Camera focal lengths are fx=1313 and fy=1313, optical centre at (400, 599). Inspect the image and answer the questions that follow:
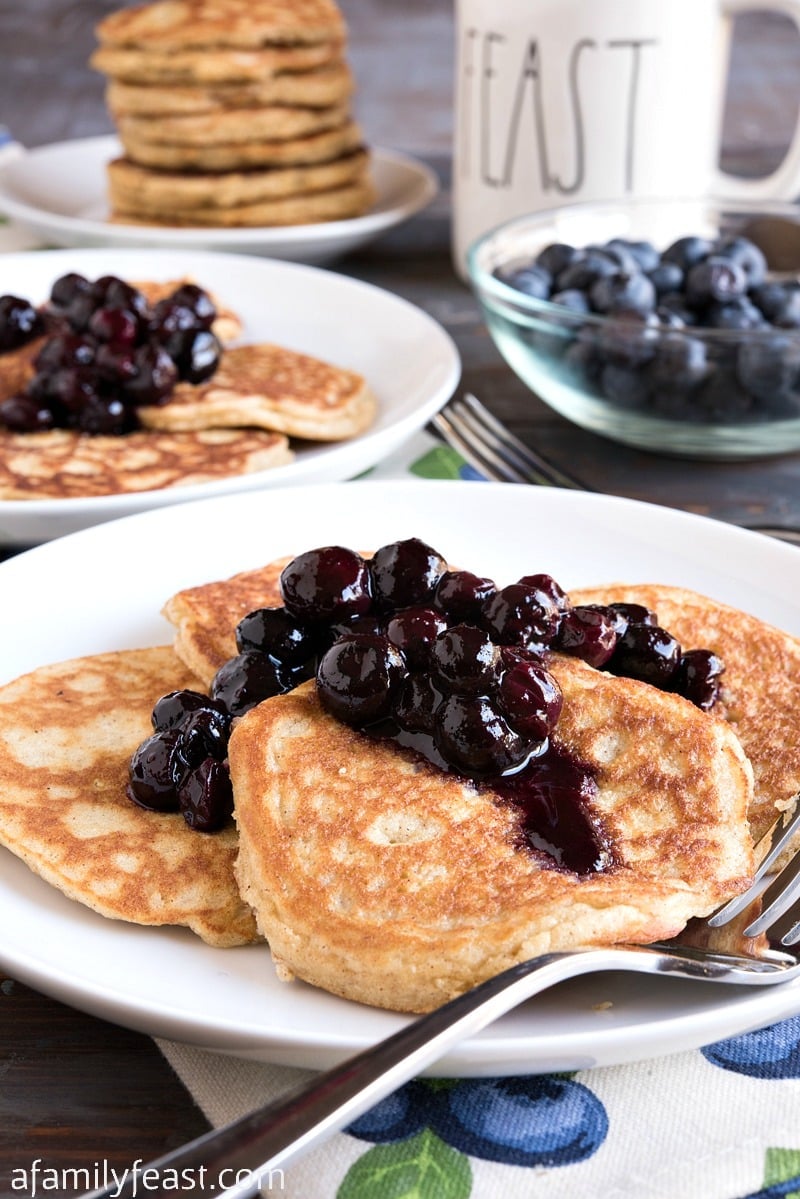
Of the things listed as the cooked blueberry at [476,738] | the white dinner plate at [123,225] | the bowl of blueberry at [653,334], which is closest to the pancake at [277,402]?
the bowl of blueberry at [653,334]

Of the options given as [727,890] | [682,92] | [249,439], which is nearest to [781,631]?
[727,890]

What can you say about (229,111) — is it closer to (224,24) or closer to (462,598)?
(224,24)

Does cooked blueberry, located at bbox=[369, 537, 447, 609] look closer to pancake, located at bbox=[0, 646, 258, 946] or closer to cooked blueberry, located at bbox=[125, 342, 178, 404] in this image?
pancake, located at bbox=[0, 646, 258, 946]

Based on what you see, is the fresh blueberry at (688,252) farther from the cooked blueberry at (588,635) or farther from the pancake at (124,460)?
the cooked blueberry at (588,635)

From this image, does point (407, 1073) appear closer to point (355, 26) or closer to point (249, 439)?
point (249, 439)

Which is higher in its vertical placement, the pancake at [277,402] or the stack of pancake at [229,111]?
the stack of pancake at [229,111]

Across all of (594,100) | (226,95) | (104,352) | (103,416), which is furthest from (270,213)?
(103,416)
